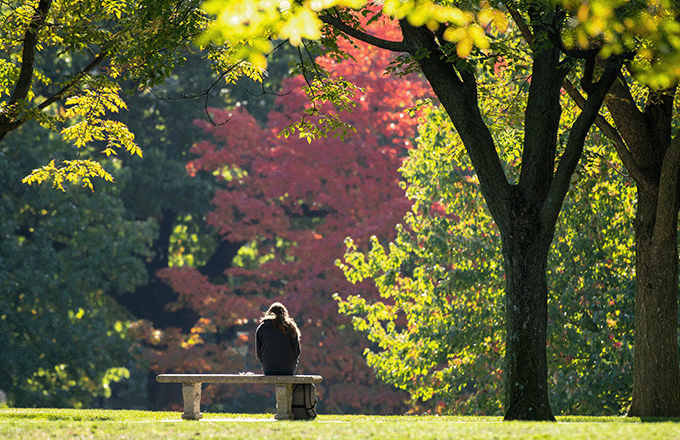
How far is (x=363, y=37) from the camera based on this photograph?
963 centimetres

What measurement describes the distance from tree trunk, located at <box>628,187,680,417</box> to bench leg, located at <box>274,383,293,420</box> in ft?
14.3

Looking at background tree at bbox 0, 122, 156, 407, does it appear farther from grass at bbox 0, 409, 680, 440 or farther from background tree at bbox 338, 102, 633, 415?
grass at bbox 0, 409, 680, 440

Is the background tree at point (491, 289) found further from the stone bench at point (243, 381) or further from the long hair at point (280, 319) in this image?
the stone bench at point (243, 381)

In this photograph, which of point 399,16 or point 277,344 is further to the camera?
point 277,344

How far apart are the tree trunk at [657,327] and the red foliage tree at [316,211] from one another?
12.5 metres

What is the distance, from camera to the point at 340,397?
960 inches

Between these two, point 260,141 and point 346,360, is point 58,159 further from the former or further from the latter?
point 346,360

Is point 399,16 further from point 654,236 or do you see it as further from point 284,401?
point 654,236

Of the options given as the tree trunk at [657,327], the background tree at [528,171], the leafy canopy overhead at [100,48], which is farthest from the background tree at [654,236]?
the leafy canopy overhead at [100,48]

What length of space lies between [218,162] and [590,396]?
47.5 ft

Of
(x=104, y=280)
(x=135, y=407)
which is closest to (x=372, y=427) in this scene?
(x=104, y=280)

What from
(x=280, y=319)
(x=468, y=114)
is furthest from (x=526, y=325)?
(x=280, y=319)

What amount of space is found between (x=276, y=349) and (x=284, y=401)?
68cm

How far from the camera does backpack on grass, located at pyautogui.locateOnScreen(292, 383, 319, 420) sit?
1023cm
